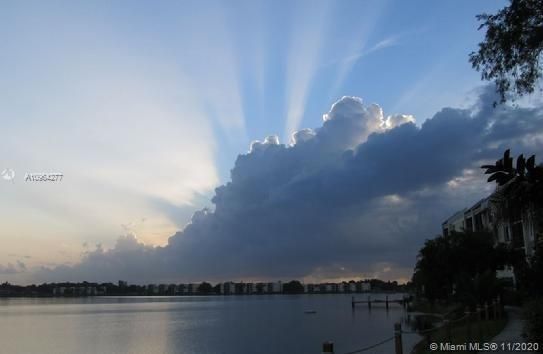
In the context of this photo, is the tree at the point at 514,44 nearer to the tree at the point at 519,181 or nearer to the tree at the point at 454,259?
the tree at the point at 519,181

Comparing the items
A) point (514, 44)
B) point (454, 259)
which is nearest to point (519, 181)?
point (514, 44)

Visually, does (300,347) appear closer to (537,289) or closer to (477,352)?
(537,289)

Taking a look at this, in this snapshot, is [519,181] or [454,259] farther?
[454,259]

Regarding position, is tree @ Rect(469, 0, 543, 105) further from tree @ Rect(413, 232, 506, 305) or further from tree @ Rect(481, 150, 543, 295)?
tree @ Rect(413, 232, 506, 305)

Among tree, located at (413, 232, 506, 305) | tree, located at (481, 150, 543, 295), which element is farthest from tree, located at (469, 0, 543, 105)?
tree, located at (413, 232, 506, 305)

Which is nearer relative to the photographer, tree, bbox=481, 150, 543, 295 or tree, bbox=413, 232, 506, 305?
tree, bbox=481, 150, 543, 295

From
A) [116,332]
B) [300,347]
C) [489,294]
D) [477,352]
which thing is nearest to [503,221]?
[477,352]

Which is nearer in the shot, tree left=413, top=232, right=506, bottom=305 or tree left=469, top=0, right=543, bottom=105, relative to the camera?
tree left=469, top=0, right=543, bottom=105

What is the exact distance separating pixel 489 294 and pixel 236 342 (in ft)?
99.2

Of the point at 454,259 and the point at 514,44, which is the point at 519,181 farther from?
the point at 454,259

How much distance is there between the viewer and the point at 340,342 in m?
57.4

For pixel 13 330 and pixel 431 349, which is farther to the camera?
pixel 13 330

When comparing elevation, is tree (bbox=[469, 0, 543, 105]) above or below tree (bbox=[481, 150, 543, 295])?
above

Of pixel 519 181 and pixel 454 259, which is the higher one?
pixel 454 259
